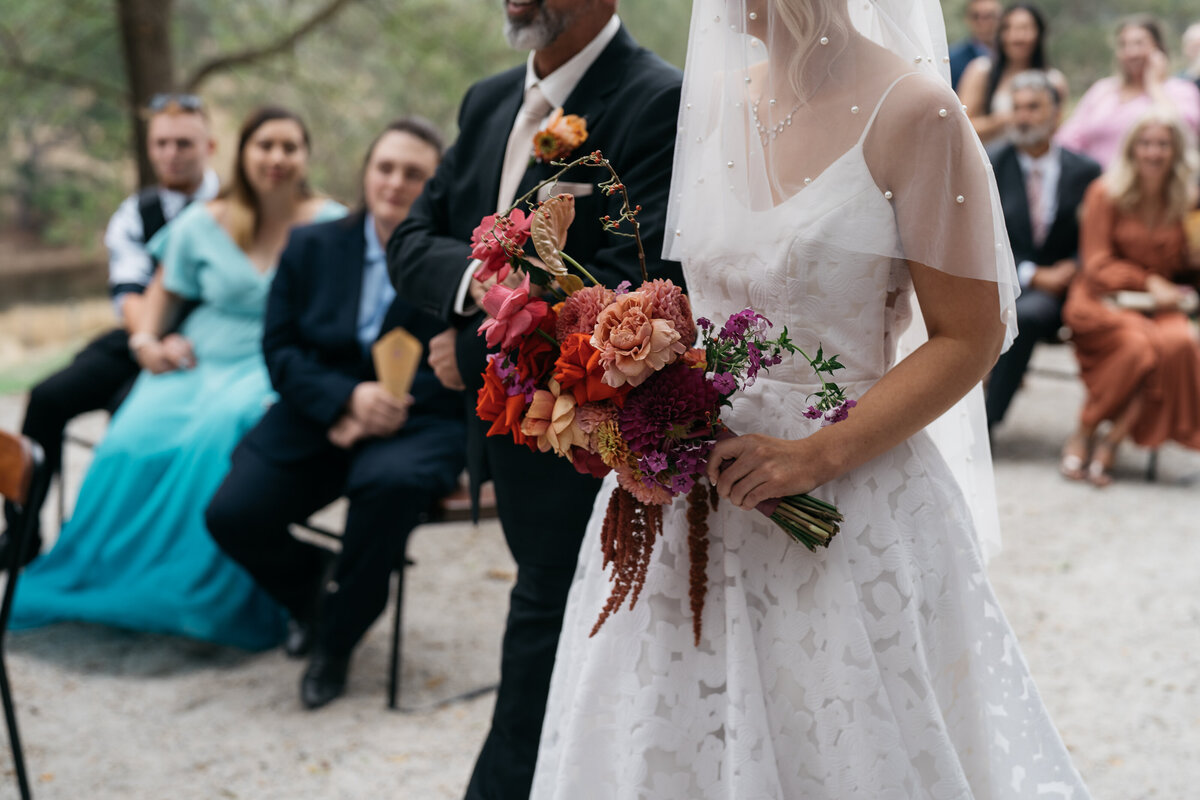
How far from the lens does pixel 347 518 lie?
3.63 meters

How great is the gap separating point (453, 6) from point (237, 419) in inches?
264

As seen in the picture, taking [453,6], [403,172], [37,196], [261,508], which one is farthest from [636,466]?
[37,196]

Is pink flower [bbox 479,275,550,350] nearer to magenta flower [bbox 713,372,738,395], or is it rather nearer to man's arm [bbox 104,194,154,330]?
magenta flower [bbox 713,372,738,395]

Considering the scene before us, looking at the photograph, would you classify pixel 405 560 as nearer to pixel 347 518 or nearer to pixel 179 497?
pixel 347 518

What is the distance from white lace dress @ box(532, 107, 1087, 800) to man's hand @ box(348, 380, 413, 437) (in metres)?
2.05

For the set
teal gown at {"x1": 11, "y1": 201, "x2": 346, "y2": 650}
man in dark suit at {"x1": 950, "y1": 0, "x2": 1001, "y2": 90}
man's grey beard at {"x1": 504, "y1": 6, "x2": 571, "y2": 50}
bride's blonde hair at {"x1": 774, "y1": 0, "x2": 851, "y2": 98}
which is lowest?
teal gown at {"x1": 11, "y1": 201, "x2": 346, "y2": 650}

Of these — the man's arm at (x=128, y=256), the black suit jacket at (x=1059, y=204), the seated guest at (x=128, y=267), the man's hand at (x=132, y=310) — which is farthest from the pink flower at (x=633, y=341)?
A: the black suit jacket at (x=1059, y=204)

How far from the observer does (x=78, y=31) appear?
9.85 meters

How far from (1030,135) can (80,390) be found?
5.58 m

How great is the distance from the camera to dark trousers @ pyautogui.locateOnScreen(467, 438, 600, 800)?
97.3 inches

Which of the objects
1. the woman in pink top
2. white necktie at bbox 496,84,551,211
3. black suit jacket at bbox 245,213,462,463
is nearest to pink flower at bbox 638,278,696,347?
white necktie at bbox 496,84,551,211

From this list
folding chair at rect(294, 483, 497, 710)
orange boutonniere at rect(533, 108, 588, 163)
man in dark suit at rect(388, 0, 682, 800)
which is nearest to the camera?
orange boutonniere at rect(533, 108, 588, 163)

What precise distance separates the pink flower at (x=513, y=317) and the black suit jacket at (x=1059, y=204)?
563 centimetres

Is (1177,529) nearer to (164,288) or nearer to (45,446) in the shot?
(164,288)
